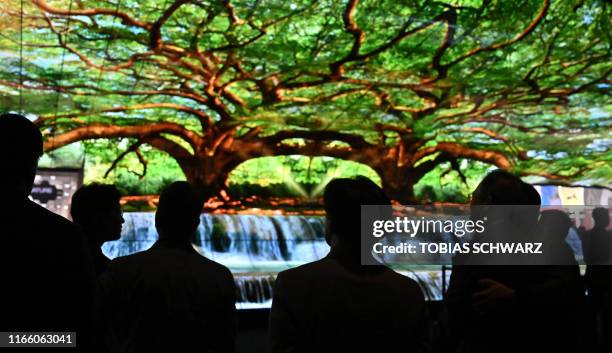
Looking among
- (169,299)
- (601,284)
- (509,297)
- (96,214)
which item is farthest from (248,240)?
(509,297)

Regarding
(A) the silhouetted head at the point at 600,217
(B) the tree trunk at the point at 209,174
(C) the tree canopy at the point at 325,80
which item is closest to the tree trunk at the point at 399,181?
(C) the tree canopy at the point at 325,80

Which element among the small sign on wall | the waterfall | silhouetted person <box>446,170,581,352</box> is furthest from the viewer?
the waterfall

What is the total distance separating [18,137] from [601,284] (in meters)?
4.70

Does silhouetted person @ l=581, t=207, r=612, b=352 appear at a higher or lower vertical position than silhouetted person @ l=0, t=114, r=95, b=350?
lower

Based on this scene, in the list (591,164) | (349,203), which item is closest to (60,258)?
(349,203)

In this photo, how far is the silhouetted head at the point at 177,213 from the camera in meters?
2.43

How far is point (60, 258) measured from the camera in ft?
5.07

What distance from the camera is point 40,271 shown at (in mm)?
1532

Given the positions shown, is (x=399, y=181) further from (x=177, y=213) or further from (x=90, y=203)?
(x=177, y=213)

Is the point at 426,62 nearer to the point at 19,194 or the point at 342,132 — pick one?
the point at 342,132

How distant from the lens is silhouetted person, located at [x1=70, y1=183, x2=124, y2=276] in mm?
2912

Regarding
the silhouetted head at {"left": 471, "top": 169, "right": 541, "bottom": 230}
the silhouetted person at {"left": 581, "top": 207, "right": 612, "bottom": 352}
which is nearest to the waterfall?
the silhouetted person at {"left": 581, "top": 207, "right": 612, "bottom": 352}

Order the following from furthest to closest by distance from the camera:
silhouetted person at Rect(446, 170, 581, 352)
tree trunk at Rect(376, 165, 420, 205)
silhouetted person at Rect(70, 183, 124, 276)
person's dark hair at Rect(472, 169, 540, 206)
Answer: tree trunk at Rect(376, 165, 420, 205) < silhouetted person at Rect(70, 183, 124, 276) < person's dark hair at Rect(472, 169, 540, 206) < silhouetted person at Rect(446, 170, 581, 352)

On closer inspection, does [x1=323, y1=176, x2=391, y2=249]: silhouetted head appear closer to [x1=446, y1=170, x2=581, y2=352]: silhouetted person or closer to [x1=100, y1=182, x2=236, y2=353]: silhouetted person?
[x1=446, y1=170, x2=581, y2=352]: silhouetted person
